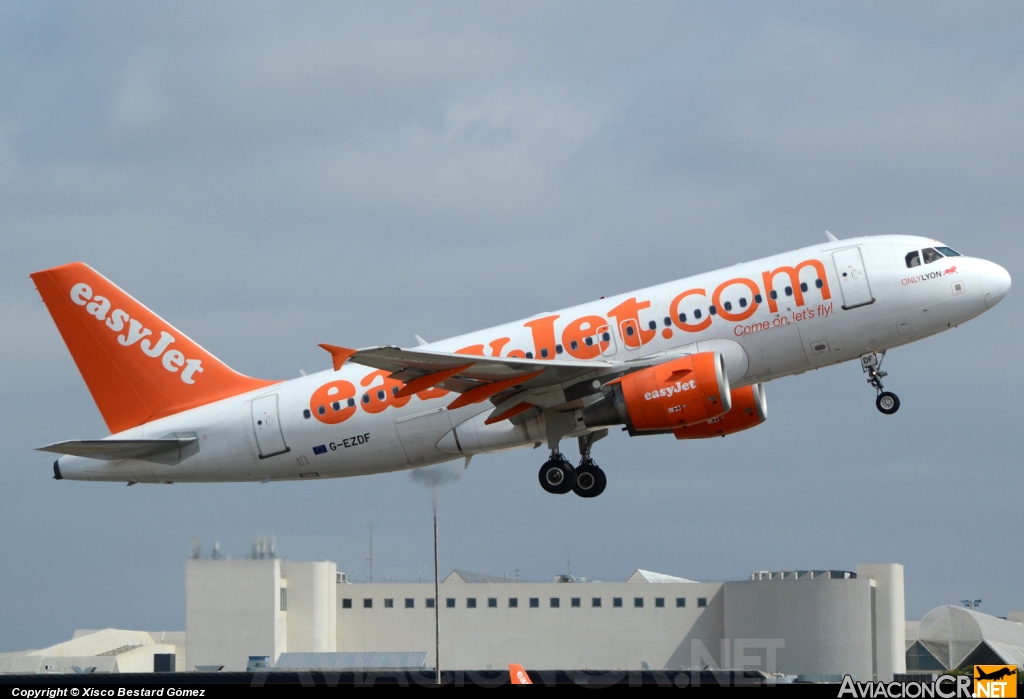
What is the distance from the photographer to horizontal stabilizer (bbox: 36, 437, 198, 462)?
45.8 m

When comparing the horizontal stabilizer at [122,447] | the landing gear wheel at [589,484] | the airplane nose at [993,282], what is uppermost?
the airplane nose at [993,282]

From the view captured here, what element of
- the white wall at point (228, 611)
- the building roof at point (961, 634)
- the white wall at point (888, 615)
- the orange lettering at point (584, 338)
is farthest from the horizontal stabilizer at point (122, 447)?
the building roof at point (961, 634)

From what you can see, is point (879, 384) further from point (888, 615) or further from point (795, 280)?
point (888, 615)

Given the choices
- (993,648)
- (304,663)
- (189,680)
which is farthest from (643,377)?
(993,648)

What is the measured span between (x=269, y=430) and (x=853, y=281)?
19.1 m

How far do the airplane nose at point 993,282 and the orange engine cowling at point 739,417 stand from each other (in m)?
7.75

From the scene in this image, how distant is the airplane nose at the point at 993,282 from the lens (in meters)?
43.3

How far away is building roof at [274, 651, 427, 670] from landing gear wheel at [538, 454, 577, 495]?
2671 inches

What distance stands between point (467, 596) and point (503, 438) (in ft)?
250

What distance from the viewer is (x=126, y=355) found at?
4897 centimetres

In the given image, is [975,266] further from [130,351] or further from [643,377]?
[130,351]

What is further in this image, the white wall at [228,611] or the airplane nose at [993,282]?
the white wall at [228,611]

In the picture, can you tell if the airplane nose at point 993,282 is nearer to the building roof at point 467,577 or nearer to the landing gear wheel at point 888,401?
the landing gear wheel at point 888,401

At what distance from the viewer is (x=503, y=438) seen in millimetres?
44625
